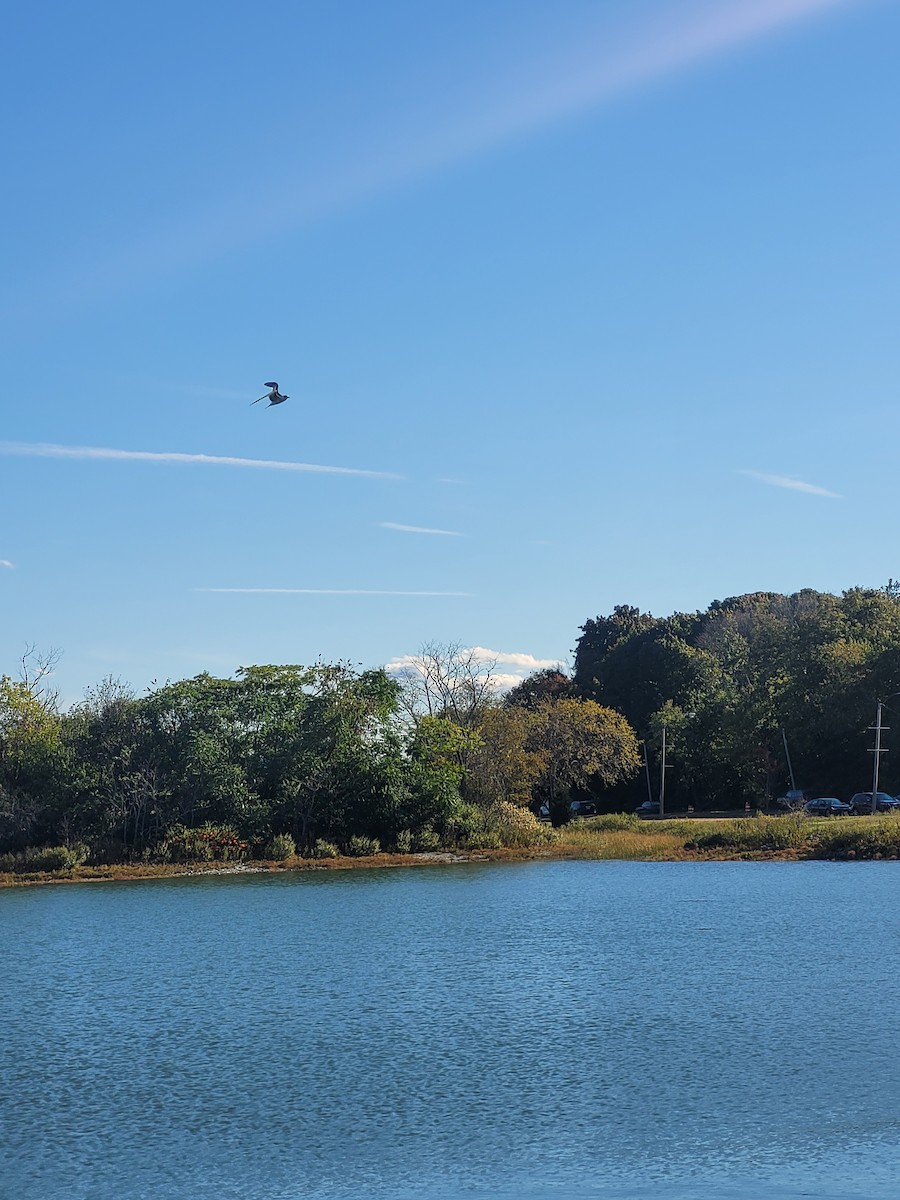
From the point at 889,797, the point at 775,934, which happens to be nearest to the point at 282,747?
the point at 775,934

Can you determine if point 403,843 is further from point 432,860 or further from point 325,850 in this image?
point 325,850

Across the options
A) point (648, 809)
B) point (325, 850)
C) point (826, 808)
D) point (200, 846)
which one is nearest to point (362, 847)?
point (325, 850)

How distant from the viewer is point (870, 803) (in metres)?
90.2

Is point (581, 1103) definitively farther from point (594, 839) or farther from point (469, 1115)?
point (594, 839)

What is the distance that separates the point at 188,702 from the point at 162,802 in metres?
5.79

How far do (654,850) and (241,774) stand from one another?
22688 mm

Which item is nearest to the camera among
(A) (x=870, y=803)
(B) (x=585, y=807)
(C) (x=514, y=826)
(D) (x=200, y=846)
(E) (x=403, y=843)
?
(D) (x=200, y=846)

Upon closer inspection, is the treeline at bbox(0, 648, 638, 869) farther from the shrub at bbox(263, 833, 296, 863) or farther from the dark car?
the dark car

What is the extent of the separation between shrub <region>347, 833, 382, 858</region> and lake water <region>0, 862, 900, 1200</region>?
2031cm

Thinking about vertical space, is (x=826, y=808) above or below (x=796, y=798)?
below

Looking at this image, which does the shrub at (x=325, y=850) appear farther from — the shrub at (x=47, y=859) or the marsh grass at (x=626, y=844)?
the marsh grass at (x=626, y=844)

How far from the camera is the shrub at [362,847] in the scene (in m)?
67.8

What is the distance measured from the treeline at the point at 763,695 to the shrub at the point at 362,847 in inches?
1724

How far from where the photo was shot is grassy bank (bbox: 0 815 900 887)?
6209 centimetres
